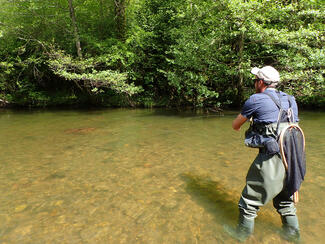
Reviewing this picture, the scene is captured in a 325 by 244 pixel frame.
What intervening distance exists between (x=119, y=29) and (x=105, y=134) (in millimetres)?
9855

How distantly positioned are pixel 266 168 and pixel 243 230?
890mm

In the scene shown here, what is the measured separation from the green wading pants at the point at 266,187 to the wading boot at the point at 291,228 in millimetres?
40

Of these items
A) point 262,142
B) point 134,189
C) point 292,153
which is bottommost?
point 134,189

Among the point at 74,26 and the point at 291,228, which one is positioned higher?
the point at 74,26

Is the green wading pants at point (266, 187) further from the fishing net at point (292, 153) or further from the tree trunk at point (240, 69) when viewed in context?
the tree trunk at point (240, 69)

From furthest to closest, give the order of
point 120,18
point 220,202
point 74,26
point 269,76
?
point 120,18, point 74,26, point 220,202, point 269,76

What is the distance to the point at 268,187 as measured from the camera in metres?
2.63

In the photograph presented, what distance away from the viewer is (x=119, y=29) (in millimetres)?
15953

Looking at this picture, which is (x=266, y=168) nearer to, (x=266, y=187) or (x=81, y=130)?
(x=266, y=187)

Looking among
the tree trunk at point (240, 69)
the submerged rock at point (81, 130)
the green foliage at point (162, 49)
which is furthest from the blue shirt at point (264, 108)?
the tree trunk at point (240, 69)

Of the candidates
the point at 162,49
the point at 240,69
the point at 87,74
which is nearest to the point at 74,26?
the point at 87,74

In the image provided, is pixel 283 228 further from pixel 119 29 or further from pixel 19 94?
pixel 19 94

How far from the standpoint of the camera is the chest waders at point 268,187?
2.62 metres

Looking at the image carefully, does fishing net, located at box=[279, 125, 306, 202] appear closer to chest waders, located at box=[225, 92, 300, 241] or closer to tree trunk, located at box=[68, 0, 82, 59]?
chest waders, located at box=[225, 92, 300, 241]
